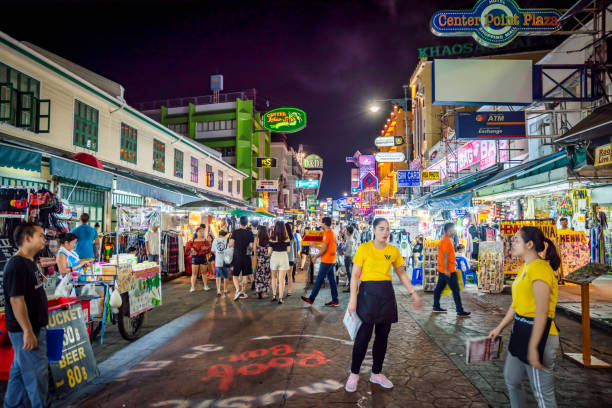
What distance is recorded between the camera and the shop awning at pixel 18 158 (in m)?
6.97

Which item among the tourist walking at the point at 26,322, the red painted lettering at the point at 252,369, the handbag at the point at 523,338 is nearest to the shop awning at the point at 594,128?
the handbag at the point at 523,338

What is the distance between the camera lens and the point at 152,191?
38.4 feet

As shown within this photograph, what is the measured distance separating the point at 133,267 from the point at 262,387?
132 inches

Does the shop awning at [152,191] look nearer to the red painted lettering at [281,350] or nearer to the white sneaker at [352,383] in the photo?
the red painted lettering at [281,350]

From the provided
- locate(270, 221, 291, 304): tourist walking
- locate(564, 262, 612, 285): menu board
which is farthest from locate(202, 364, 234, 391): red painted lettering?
locate(564, 262, 612, 285): menu board

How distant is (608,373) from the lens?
4566 millimetres

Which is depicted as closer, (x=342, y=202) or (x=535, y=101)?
(x=535, y=101)

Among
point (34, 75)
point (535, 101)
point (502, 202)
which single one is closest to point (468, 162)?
point (502, 202)

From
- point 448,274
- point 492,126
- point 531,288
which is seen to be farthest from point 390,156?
point 531,288

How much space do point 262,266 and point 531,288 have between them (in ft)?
24.4

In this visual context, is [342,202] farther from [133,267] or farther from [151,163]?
[133,267]

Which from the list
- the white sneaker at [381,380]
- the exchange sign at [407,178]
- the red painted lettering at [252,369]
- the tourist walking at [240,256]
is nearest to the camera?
the white sneaker at [381,380]

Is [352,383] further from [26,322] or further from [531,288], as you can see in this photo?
[26,322]

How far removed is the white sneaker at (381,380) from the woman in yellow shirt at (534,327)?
1.42 m
